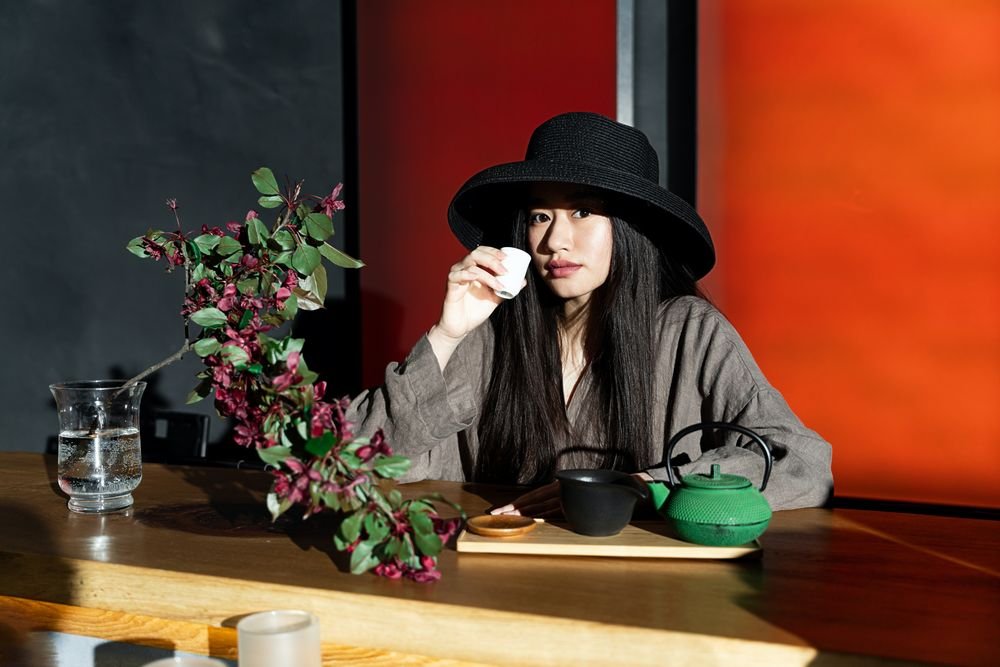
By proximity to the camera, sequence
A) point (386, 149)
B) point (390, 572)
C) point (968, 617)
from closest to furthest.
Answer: point (968, 617) → point (390, 572) → point (386, 149)

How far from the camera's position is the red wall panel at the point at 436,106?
281cm

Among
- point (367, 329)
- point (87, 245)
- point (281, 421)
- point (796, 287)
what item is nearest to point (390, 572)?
point (281, 421)

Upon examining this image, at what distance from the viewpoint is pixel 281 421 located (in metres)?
1.20

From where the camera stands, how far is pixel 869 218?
8.29ft

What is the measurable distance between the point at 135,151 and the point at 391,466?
262cm

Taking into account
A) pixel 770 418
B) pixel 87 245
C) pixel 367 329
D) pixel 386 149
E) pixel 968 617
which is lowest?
pixel 968 617

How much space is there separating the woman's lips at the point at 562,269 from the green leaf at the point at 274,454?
94 centimetres

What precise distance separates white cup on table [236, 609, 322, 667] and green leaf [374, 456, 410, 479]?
→ 0.61 ft

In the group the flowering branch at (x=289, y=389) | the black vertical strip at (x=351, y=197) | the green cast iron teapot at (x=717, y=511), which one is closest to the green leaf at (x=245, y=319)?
the flowering branch at (x=289, y=389)

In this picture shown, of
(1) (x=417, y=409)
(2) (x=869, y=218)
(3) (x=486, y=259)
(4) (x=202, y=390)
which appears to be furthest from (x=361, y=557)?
(2) (x=869, y=218)

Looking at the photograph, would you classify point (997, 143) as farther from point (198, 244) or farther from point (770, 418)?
point (198, 244)

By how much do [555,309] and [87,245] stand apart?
6.51ft

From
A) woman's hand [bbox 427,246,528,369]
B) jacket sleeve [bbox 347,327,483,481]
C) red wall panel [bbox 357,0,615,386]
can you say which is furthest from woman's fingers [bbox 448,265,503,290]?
red wall panel [bbox 357,0,615,386]

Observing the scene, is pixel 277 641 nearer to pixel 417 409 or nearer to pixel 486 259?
pixel 417 409
